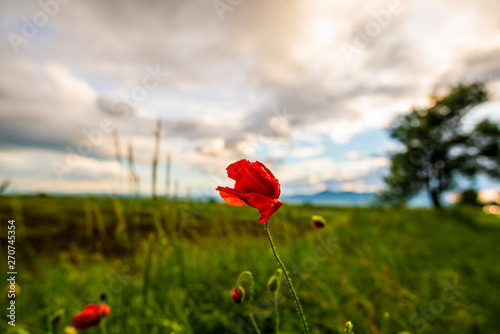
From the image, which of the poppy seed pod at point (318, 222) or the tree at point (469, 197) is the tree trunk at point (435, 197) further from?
the poppy seed pod at point (318, 222)

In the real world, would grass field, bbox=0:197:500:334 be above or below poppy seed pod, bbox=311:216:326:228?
below

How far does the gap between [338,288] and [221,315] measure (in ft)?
2.97

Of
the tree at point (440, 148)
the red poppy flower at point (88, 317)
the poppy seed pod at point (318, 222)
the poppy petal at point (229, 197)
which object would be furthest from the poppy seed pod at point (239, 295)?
the tree at point (440, 148)

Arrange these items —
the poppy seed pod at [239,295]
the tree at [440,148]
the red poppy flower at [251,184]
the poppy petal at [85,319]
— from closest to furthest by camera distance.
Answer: the red poppy flower at [251,184] < the poppy seed pod at [239,295] < the poppy petal at [85,319] < the tree at [440,148]

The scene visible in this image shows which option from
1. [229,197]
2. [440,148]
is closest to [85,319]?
[229,197]

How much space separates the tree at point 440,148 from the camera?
17547 millimetres

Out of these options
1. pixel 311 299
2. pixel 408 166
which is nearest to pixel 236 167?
pixel 311 299

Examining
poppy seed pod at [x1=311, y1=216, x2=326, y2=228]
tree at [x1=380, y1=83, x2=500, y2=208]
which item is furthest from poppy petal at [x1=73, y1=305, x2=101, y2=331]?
tree at [x1=380, y1=83, x2=500, y2=208]

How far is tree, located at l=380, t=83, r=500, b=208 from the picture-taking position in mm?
17547

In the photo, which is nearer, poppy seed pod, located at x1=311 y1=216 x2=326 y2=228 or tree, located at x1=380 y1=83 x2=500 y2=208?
poppy seed pod, located at x1=311 y1=216 x2=326 y2=228

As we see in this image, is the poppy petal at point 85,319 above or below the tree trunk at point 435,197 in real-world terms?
below

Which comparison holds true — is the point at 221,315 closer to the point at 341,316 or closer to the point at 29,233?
the point at 341,316

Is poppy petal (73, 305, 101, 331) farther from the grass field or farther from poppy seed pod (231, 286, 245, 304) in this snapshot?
poppy seed pod (231, 286, 245, 304)

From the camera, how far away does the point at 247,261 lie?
2.54 m
